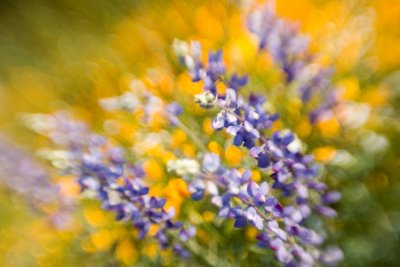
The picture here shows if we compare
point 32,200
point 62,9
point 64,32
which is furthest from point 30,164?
point 62,9

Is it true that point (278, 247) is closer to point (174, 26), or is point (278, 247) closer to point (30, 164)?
point (30, 164)

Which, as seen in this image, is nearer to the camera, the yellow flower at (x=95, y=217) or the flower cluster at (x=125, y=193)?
the flower cluster at (x=125, y=193)

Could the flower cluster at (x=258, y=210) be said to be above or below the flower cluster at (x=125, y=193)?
below

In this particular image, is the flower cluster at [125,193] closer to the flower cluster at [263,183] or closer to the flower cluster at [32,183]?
the flower cluster at [263,183]

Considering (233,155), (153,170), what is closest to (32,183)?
(153,170)

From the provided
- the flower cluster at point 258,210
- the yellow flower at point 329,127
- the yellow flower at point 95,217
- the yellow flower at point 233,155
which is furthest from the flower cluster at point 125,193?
the yellow flower at point 329,127

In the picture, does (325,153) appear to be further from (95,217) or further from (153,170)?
(95,217)

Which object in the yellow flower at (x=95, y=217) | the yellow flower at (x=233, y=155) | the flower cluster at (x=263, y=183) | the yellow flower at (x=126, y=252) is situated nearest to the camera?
the flower cluster at (x=263, y=183)
